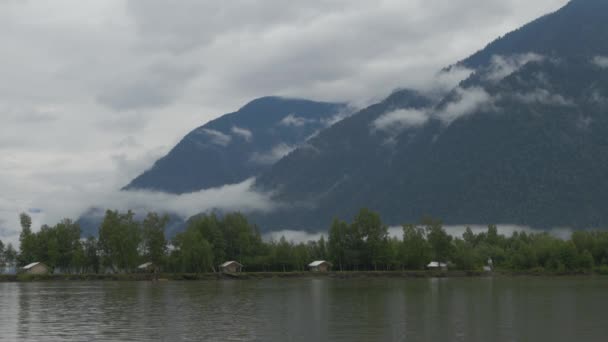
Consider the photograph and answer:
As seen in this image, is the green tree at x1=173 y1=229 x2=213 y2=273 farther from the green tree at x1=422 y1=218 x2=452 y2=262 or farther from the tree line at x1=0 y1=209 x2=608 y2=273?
the green tree at x1=422 y1=218 x2=452 y2=262

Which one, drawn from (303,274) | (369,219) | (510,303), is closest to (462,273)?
(369,219)

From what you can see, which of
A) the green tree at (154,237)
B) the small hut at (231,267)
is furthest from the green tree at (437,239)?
the green tree at (154,237)

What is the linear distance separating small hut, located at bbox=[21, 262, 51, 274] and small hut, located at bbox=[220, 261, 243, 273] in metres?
47.2

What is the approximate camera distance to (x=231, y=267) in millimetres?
184250

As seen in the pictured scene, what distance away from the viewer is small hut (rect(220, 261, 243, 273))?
182188 millimetres

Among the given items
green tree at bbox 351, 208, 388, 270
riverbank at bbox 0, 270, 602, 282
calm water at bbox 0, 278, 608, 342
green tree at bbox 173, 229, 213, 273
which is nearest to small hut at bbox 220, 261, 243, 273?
green tree at bbox 173, 229, 213, 273

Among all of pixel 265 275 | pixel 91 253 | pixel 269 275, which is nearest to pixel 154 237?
pixel 91 253

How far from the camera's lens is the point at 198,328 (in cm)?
4803

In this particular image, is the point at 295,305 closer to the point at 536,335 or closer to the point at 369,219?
the point at 536,335

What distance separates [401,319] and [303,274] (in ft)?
418

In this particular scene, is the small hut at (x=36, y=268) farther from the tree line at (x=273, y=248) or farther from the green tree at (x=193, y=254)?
the green tree at (x=193, y=254)

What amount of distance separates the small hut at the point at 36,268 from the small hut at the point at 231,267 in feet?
155

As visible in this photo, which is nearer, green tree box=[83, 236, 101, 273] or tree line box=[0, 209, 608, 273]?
tree line box=[0, 209, 608, 273]

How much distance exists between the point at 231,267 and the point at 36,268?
2032 inches
